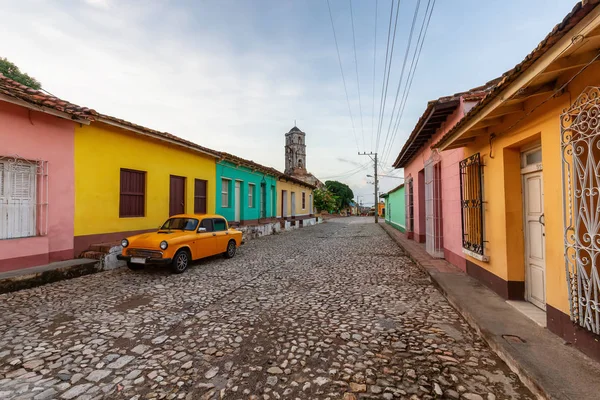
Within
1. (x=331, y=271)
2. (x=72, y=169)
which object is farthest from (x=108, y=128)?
(x=331, y=271)

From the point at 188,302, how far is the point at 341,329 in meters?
2.57

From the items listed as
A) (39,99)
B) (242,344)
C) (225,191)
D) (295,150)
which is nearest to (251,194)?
(225,191)

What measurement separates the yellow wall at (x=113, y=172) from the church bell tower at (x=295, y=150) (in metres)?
39.2

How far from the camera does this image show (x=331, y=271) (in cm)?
682

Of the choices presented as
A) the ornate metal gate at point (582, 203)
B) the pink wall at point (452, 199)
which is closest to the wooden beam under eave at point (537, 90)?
the ornate metal gate at point (582, 203)

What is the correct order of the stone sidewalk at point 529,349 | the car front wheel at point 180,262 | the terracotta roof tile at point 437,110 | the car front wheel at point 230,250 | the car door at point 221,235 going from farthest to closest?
the car front wheel at point 230,250
the car door at point 221,235
the car front wheel at point 180,262
the terracotta roof tile at point 437,110
the stone sidewalk at point 529,349

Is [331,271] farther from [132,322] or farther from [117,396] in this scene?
[117,396]

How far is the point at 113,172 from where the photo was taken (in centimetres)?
793

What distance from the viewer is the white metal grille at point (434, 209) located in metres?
7.91

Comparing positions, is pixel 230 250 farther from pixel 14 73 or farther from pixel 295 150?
pixel 295 150

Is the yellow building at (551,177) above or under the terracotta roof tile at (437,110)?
under

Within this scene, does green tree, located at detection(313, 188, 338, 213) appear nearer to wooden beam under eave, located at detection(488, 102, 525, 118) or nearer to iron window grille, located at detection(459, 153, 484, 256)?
iron window grille, located at detection(459, 153, 484, 256)

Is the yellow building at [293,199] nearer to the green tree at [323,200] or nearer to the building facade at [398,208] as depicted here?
the building facade at [398,208]

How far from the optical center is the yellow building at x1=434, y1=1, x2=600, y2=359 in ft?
8.40
